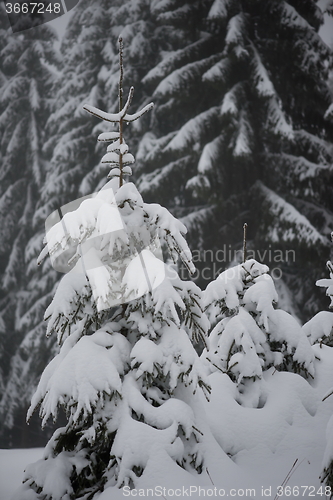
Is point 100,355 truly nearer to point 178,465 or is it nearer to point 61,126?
point 178,465

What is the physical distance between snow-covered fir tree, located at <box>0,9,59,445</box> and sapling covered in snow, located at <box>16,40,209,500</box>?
13.3 meters

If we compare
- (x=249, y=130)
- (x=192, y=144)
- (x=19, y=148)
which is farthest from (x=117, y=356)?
(x=19, y=148)

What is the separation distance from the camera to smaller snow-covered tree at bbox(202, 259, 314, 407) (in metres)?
4.18

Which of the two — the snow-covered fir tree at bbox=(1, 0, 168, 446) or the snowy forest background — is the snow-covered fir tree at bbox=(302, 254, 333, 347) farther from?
the snow-covered fir tree at bbox=(1, 0, 168, 446)

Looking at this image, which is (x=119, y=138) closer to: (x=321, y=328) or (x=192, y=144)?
(x=321, y=328)

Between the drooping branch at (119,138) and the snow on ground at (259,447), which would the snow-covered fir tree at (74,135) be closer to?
the snow on ground at (259,447)

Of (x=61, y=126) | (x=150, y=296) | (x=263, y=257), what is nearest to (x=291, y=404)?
(x=150, y=296)

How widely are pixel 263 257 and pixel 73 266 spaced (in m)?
10.4

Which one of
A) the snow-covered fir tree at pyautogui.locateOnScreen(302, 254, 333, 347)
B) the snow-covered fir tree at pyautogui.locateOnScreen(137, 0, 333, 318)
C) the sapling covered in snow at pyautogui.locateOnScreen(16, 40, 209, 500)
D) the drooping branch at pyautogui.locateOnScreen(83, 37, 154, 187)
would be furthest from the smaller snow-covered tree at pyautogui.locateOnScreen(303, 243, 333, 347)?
the snow-covered fir tree at pyautogui.locateOnScreen(137, 0, 333, 318)

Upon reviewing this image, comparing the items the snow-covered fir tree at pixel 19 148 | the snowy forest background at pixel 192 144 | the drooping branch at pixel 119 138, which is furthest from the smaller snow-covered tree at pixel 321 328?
the snow-covered fir tree at pixel 19 148

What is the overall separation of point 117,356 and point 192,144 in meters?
11.1

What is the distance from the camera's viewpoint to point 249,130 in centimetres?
1294

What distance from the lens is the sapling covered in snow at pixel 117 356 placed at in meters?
2.79

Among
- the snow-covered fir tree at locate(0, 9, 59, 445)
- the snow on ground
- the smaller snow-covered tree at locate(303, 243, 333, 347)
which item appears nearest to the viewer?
the snow on ground
